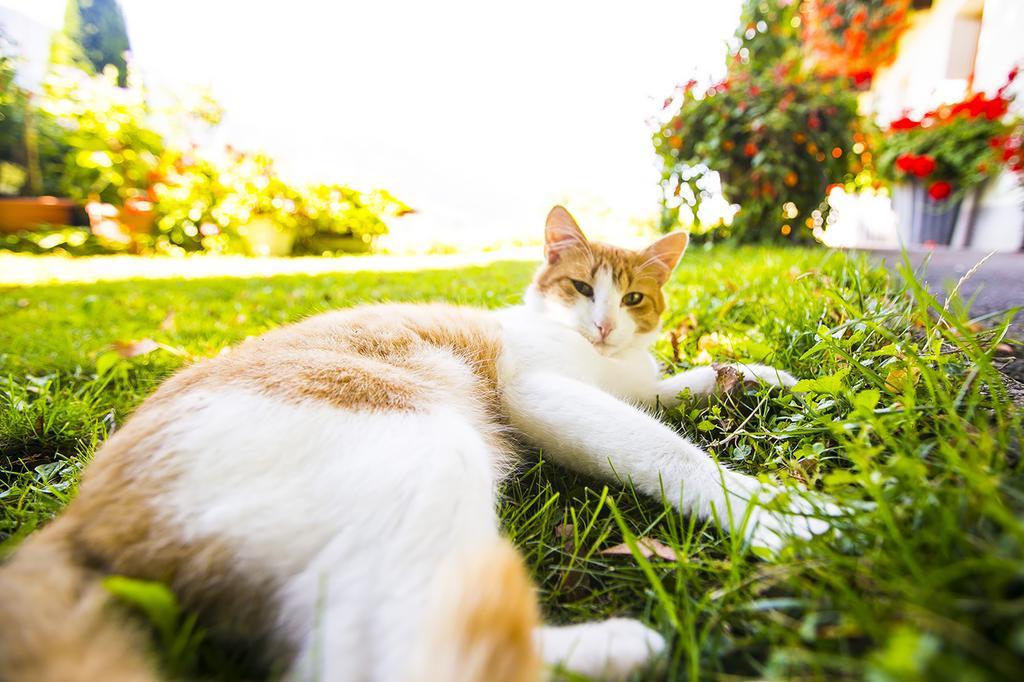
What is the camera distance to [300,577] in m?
0.77

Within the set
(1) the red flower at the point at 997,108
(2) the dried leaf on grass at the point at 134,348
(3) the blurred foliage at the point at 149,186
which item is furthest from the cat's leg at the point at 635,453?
(3) the blurred foliage at the point at 149,186

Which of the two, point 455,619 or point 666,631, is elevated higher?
point 455,619

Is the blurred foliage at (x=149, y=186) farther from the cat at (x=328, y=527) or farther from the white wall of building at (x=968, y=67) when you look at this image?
the white wall of building at (x=968, y=67)

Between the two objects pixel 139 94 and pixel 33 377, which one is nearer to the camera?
pixel 33 377

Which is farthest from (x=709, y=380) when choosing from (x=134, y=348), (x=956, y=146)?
(x=956, y=146)

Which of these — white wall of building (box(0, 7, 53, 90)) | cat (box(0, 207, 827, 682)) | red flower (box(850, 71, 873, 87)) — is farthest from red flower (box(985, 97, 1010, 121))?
white wall of building (box(0, 7, 53, 90))

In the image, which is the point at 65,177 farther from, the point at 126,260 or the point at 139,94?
the point at 126,260

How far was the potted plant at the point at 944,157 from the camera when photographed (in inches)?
177

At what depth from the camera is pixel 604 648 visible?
0.78 metres

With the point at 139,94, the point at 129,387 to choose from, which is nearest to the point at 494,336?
the point at 129,387

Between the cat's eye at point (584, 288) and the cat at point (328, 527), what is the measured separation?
788mm

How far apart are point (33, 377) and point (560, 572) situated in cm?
244

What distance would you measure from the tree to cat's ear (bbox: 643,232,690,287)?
12.0 metres

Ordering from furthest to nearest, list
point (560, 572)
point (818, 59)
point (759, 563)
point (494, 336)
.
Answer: point (818, 59) < point (494, 336) < point (560, 572) < point (759, 563)
